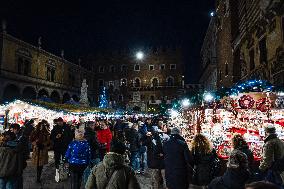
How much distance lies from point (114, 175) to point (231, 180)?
1.24 m

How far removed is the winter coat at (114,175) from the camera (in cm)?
318

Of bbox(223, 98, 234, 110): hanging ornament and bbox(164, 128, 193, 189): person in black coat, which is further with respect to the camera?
bbox(223, 98, 234, 110): hanging ornament

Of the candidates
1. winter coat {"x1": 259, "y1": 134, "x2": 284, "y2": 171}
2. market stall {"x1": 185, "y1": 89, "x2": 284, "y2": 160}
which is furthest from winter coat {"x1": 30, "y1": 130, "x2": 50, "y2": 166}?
winter coat {"x1": 259, "y1": 134, "x2": 284, "y2": 171}

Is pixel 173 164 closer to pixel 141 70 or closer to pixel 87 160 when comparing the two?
pixel 87 160

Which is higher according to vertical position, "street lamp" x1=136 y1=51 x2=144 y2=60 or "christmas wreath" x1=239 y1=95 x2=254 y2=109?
"street lamp" x1=136 y1=51 x2=144 y2=60

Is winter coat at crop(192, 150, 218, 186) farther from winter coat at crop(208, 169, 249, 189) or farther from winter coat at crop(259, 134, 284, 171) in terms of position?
winter coat at crop(208, 169, 249, 189)

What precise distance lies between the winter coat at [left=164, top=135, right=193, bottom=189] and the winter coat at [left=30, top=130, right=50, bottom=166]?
4273 millimetres

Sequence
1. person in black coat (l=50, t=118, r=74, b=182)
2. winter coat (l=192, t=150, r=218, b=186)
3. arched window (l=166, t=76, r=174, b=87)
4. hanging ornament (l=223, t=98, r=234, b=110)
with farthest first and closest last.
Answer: arched window (l=166, t=76, r=174, b=87), person in black coat (l=50, t=118, r=74, b=182), hanging ornament (l=223, t=98, r=234, b=110), winter coat (l=192, t=150, r=218, b=186)

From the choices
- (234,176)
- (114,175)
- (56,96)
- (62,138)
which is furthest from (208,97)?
(56,96)

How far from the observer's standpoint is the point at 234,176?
3234 mm

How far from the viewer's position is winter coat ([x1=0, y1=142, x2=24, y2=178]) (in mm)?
5430

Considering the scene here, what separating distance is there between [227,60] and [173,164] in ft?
53.4

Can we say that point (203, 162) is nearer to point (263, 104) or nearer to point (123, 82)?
point (263, 104)

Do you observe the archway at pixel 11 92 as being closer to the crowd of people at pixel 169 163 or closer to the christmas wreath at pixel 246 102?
the crowd of people at pixel 169 163
